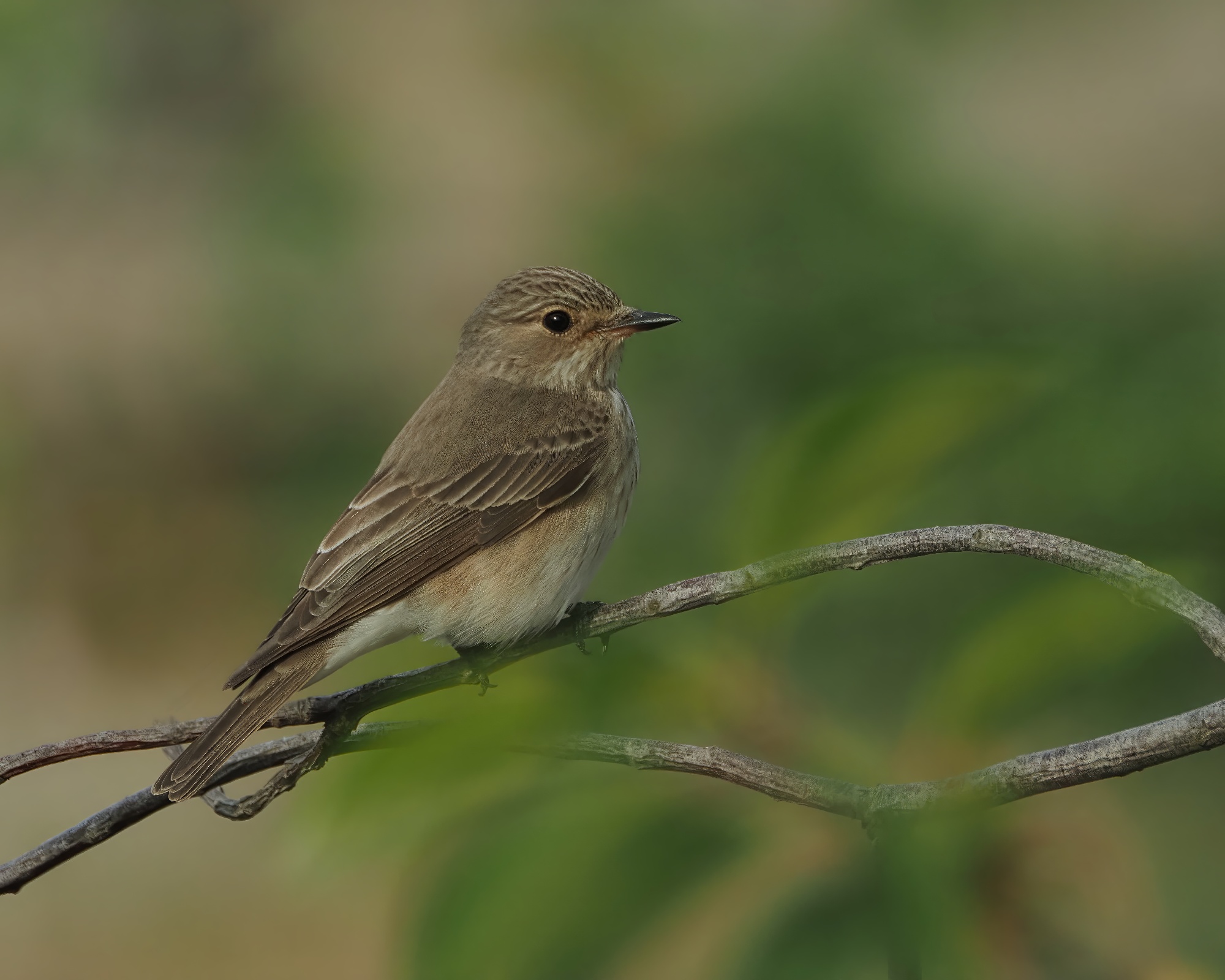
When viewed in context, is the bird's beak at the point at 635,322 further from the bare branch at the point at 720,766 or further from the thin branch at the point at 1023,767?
the thin branch at the point at 1023,767

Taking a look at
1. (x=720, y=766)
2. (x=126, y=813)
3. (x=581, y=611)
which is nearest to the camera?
(x=720, y=766)

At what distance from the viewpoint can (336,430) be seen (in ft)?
29.1

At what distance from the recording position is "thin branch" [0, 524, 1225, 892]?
1.70 meters

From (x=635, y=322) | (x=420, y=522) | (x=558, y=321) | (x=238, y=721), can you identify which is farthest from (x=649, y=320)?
(x=238, y=721)

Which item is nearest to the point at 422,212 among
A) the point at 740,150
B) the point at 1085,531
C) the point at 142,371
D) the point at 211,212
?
the point at 211,212

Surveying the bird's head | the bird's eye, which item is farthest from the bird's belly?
the bird's eye

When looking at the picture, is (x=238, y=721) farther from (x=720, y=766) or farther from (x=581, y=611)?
(x=720, y=766)

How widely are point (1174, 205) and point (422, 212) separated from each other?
5681 millimetres

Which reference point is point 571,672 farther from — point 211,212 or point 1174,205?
point 211,212

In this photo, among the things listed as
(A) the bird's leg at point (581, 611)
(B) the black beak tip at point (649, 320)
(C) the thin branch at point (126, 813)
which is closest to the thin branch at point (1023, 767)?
(C) the thin branch at point (126, 813)

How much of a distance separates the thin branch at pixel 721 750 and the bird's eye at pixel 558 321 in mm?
2154

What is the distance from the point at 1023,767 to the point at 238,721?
1.78 metres

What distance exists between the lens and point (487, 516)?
3910 mm

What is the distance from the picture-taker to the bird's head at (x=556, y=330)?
457 cm
